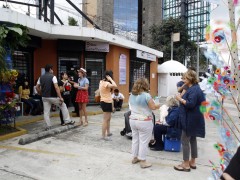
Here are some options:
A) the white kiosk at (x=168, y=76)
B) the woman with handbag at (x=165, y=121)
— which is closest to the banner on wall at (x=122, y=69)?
the white kiosk at (x=168, y=76)

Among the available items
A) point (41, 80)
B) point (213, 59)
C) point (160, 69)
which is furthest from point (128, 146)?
point (160, 69)

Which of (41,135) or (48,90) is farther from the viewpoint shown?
A: (48,90)

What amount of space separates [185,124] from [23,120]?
5.75 metres

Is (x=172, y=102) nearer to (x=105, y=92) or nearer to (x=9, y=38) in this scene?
(x=105, y=92)

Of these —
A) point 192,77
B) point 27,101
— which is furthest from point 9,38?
point 192,77

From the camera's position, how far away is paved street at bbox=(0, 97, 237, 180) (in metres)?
4.49

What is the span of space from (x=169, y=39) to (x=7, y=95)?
73.8 ft

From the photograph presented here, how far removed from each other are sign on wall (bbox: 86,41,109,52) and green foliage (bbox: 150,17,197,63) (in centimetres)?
1532

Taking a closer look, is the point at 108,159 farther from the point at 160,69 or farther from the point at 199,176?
the point at 160,69

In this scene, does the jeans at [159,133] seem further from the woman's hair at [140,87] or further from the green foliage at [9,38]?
the green foliage at [9,38]

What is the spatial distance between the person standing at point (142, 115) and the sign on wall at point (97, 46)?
8014mm

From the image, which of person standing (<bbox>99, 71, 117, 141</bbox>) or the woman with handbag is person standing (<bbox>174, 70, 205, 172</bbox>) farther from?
person standing (<bbox>99, 71, 117, 141</bbox>)

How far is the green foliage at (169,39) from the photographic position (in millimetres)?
26844

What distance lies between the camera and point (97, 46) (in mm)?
12656
